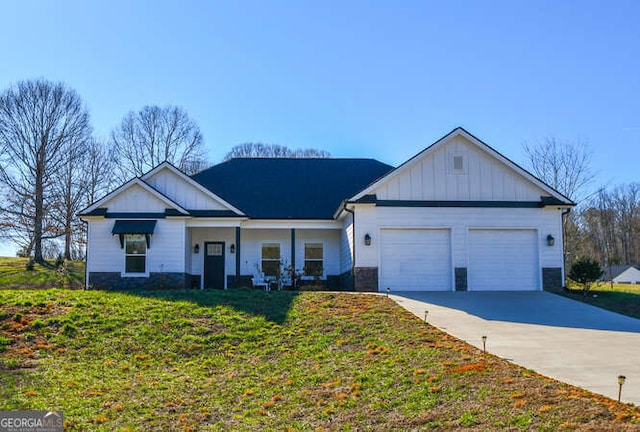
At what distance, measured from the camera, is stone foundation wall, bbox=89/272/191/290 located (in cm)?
2066

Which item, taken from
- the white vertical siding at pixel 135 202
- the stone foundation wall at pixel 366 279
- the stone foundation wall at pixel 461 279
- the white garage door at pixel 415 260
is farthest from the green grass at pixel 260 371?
the white vertical siding at pixel 135 202

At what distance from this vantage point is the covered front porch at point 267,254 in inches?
909

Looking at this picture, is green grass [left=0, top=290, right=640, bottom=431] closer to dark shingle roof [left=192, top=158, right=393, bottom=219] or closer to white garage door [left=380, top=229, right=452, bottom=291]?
white garage door [left=380, top=229, right=452, bottom=291]

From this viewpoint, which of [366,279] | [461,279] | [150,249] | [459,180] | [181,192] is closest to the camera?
[366,279]

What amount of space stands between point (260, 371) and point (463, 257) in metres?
10.8

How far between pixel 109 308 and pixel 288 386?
23.5 ft

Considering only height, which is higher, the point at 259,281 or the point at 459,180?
the point at 459,180

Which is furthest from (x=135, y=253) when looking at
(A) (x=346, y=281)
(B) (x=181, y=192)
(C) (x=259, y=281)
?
(A) (x=346, y=281)

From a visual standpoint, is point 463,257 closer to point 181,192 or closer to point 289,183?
point 289,183

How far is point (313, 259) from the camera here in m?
23.9

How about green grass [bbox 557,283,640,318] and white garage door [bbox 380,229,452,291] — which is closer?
green grass [bbox 557,283,640,318]

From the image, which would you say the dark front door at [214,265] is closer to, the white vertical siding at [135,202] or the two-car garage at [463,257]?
the white vertical siding at [135,202]

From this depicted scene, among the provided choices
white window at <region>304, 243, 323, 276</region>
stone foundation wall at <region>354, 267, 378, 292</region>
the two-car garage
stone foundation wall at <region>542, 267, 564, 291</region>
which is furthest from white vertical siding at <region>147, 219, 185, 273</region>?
stone foundation wall at <region>542, 267, 564, 291</region>

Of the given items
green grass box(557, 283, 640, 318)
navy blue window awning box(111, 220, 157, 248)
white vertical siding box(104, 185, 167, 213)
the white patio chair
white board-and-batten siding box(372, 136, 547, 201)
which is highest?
white board-and-batten siding box(372, 136, 547, 201)
